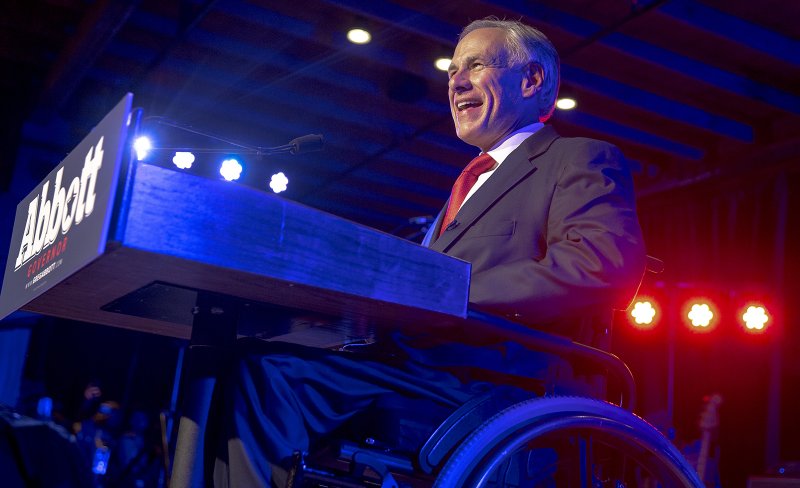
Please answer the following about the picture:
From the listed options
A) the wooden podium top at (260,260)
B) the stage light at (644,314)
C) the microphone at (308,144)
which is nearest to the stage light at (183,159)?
the microphone at (308,144)

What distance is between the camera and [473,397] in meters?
1.25

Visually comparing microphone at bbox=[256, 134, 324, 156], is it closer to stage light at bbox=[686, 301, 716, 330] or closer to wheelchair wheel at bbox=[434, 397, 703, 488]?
wheelchair wheel at bbox=[434, 397, 703, 488]

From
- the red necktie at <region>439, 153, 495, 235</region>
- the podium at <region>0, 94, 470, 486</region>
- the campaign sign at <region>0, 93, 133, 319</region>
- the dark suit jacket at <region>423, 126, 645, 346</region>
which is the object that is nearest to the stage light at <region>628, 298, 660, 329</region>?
the red necktie at <region>439, 153, 495, 235</region>

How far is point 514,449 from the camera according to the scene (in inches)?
44.2

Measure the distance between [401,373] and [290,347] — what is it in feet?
0.59

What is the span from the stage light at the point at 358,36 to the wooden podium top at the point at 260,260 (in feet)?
13.9

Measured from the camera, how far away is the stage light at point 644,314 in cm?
683

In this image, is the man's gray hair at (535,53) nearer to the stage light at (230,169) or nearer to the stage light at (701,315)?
the stage light at (230,169)

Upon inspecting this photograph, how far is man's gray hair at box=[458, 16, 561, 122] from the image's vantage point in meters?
1.87

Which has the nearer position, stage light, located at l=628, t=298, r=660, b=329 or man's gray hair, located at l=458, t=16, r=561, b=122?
man's gray hair, located at l=458, t=16, r=561, b=122

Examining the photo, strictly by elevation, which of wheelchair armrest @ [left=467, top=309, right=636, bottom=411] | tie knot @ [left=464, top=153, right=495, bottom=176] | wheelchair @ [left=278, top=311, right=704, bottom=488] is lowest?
wheelchair @ [left=278, top=311, right=704, bottom=488]

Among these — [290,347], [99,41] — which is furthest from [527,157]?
[99,41]

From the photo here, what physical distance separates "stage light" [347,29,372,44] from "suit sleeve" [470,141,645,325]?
4024mm

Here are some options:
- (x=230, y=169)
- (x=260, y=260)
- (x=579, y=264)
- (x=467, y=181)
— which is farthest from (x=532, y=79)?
(x=230, y=169)
